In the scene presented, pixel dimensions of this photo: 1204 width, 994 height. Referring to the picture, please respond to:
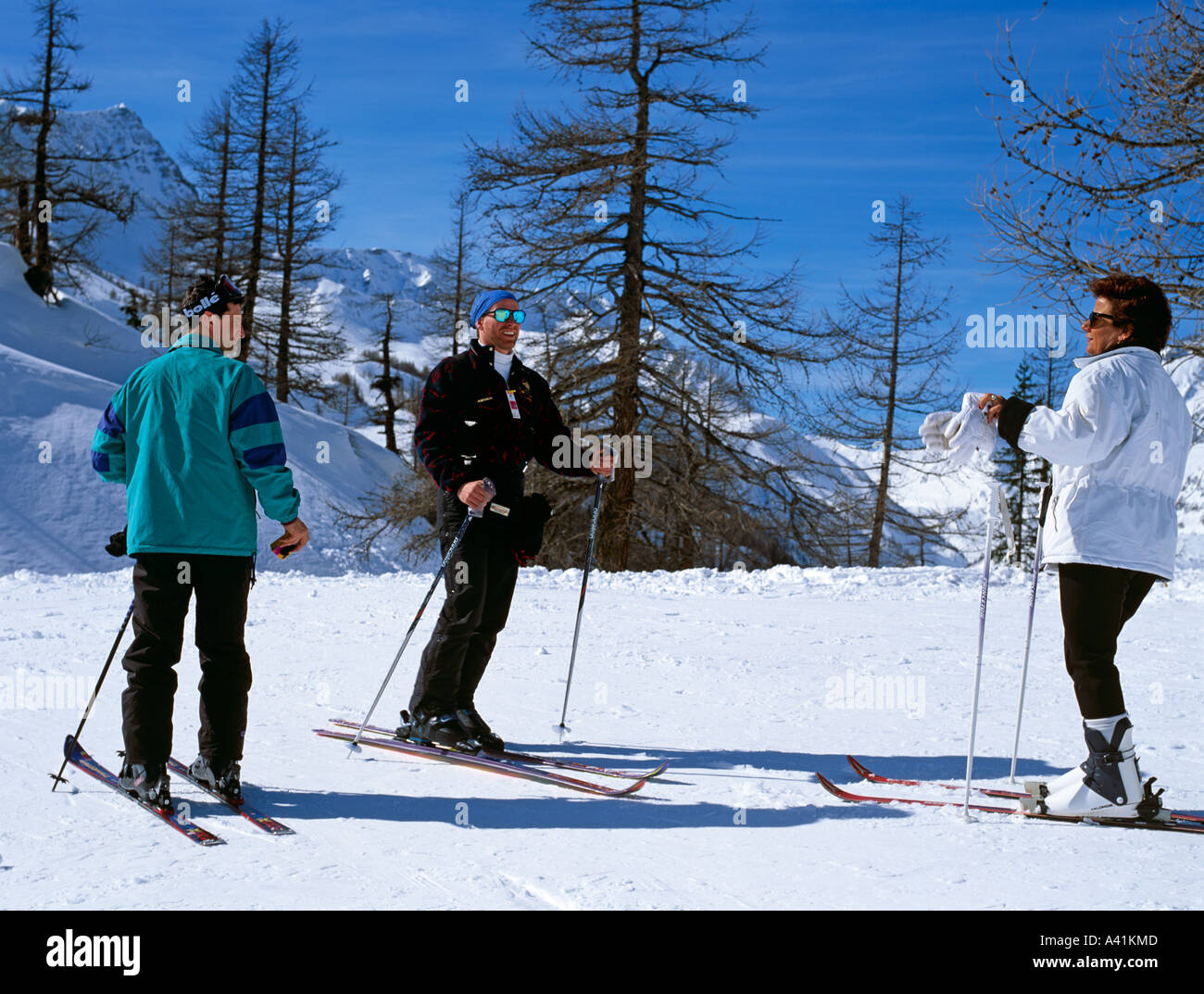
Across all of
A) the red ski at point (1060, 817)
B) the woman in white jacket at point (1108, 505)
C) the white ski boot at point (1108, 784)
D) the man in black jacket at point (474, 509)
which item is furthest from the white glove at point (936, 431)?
the man in black jacket at point (474, 509)

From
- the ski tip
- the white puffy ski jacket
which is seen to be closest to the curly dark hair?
the white puffy ski jacket

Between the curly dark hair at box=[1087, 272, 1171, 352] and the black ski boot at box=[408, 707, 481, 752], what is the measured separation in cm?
326

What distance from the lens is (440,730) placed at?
14.9 ft

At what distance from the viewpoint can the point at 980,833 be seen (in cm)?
331

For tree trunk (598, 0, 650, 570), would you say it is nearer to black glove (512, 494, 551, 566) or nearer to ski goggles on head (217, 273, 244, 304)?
black glove (512, 494, 551, 566)

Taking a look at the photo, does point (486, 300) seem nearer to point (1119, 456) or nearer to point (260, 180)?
point (1119, 456)

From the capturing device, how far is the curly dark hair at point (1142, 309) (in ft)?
11.7

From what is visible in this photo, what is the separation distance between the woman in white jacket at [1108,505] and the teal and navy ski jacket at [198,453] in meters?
2.76

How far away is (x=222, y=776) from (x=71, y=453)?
1700 centimetres

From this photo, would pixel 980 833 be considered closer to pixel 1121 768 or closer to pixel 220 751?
pixel 1121 768

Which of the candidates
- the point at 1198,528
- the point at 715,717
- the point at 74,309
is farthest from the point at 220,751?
the point at 1198,528

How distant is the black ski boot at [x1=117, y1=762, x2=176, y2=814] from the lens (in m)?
3.47

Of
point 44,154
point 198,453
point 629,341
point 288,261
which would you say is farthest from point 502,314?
point 288,261

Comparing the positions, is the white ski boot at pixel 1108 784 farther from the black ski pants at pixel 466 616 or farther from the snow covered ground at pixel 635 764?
the black ski pants at pixel 466 616
